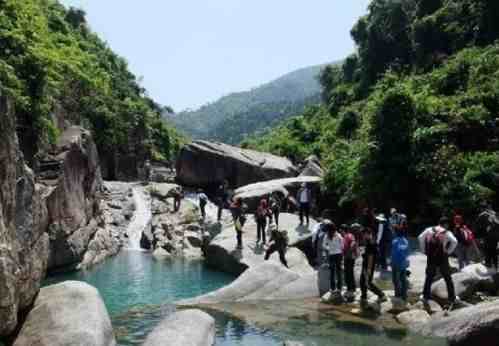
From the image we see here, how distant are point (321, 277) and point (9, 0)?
107 ft

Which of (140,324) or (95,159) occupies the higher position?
(95,159)

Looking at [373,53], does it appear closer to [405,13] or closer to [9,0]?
[405,13]

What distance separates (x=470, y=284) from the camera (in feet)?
56.1

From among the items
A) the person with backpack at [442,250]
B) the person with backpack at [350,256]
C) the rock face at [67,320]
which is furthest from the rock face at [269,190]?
the rock face at [67,320]

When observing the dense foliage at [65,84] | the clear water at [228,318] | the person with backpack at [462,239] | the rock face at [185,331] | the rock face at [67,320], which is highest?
the dense foliage at [65,84]

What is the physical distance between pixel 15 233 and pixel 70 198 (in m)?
15.7

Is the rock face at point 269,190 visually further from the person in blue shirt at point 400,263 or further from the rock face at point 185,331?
the rock face at point 185,331

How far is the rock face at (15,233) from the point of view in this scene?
37.9 feet

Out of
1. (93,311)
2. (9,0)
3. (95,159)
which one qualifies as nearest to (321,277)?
(93,311)

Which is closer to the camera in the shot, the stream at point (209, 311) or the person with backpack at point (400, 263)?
the stream at point (209, 311)

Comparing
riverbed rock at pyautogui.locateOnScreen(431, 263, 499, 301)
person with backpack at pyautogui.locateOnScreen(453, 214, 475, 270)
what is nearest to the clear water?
riverbed rock at pyautogui.locateOnScreen(431, 263, 499, 301)

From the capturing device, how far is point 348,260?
56.7 feet

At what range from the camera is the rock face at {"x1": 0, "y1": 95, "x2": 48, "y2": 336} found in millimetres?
11539

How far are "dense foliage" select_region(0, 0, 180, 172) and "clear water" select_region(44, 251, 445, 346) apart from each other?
29.8 ft
